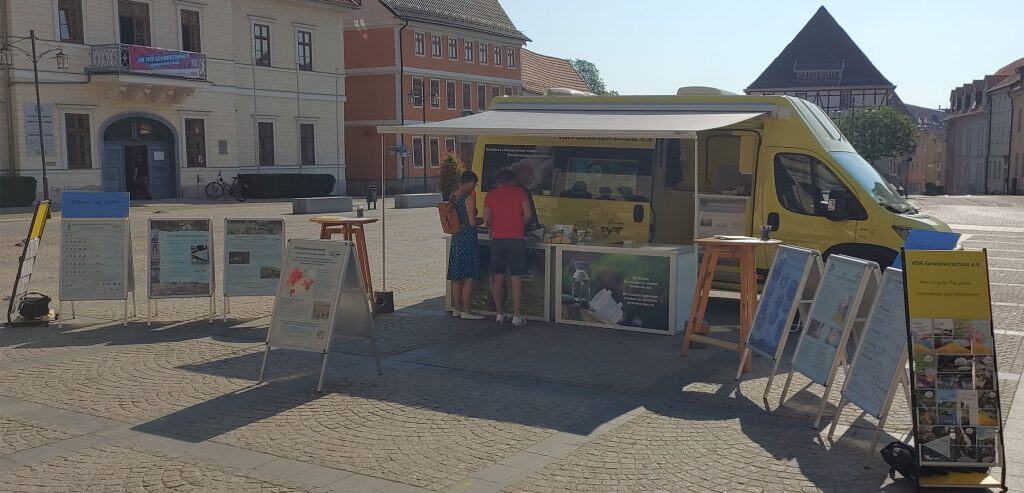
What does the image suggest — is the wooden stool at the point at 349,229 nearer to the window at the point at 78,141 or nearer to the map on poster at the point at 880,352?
the map on poster at the point at 880,352

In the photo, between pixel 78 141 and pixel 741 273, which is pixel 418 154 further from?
pixel 741 273

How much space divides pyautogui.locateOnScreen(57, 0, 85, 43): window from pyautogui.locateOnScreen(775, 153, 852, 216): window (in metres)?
29.6

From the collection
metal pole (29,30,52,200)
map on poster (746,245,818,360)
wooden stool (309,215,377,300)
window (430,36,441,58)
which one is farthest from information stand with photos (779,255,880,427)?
window (430,36,441,58)

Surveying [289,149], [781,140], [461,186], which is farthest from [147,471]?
[289,149]

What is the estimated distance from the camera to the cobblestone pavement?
5.87m

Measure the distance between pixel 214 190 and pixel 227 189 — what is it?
2.20 ft

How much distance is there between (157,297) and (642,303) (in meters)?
5.40

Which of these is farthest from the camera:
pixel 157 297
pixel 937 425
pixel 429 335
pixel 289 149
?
pixel 289 149

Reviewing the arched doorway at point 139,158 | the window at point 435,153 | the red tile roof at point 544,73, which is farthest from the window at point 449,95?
the arched doorway at point 139,158

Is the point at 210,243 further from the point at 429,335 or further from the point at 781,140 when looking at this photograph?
the point at 781,140

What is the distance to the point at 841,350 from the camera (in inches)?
268

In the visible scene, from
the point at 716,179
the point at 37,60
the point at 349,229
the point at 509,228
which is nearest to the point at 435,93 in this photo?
the point at 37,60

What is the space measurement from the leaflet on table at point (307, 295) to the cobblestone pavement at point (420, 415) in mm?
394

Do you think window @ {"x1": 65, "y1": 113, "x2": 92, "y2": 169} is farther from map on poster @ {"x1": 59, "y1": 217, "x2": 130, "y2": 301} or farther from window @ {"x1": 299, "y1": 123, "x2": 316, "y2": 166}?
map on poster @ {"x1": 59, "y1": 217, "x2": 130, "y2": 301}
